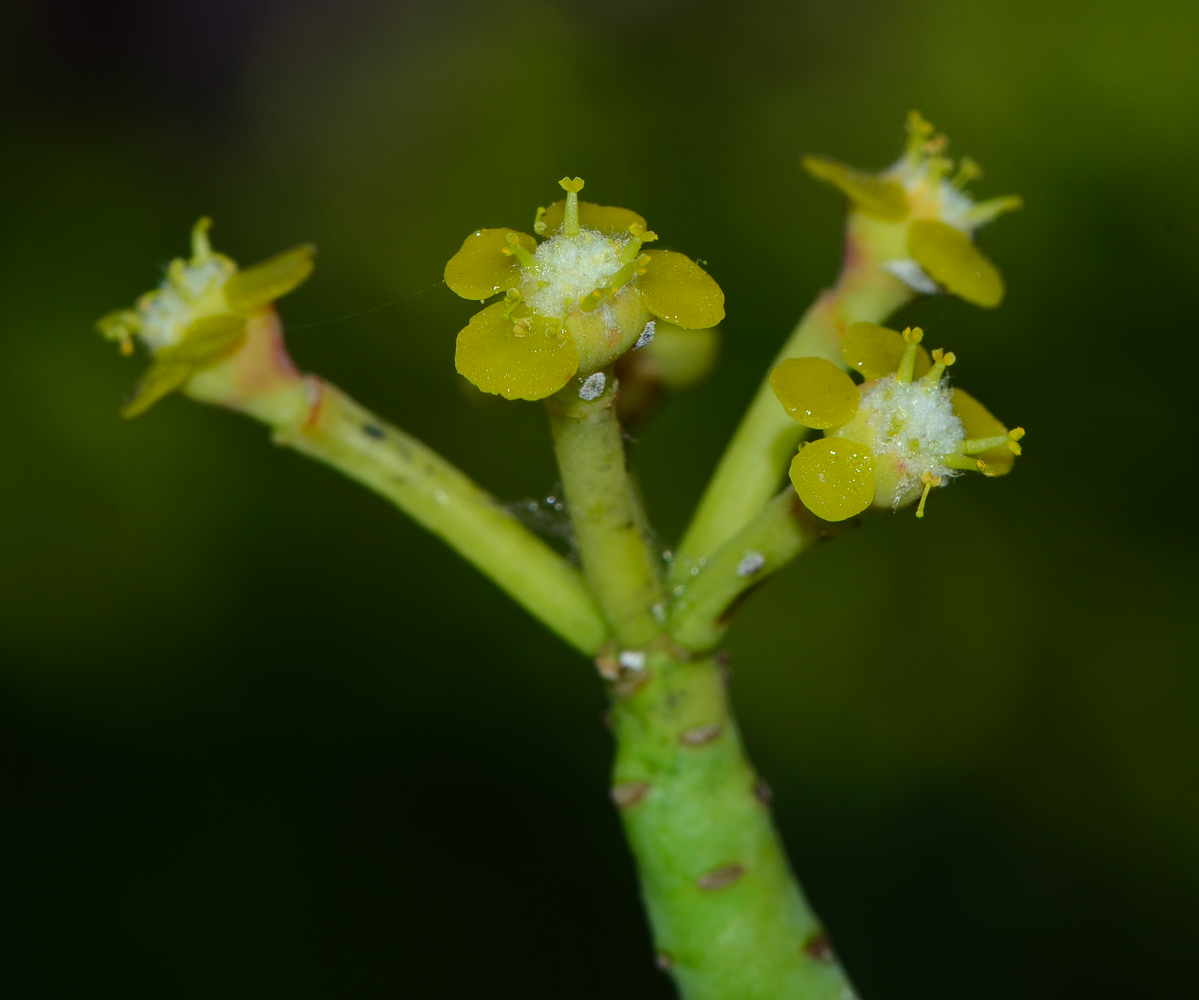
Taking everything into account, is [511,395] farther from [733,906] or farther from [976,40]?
[976,40]

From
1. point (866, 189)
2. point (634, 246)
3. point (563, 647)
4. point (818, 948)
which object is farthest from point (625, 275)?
point (563, 647)

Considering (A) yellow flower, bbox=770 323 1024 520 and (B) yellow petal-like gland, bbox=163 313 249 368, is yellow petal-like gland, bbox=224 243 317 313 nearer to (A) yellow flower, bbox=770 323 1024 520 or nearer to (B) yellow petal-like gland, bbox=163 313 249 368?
(B) yellow petal-like gland, bbox=163 313 249 368

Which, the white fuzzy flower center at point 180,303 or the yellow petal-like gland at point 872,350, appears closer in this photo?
the yellow petal-like gland at point 872,350

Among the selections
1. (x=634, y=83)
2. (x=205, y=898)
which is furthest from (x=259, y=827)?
(x=634, y=83)

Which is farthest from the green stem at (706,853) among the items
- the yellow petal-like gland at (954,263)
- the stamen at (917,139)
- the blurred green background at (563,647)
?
the blurred green background at (563,647)

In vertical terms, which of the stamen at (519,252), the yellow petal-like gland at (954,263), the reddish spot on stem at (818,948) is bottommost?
the reddish spot on stem at (818,948)

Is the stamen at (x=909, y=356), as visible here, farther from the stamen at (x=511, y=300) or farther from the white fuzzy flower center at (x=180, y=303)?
the white fuzzy flower center at (x=180, y=303)
